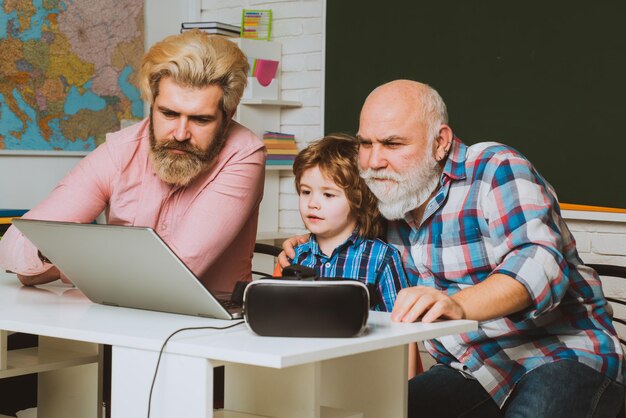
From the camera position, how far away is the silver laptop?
60.8 inches

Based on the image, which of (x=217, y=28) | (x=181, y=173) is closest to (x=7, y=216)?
(x=217, y=28)

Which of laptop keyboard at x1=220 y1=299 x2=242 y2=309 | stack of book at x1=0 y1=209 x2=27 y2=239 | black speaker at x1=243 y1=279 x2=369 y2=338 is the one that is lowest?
stack of book at x1=0 y1=209 x2=27 y2=239

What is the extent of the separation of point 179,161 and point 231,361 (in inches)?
38.3

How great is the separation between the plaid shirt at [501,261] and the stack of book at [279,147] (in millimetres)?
2855

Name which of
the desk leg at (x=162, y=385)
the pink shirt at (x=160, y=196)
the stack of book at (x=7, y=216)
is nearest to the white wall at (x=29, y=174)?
the stack of book at (x=7, y=216)

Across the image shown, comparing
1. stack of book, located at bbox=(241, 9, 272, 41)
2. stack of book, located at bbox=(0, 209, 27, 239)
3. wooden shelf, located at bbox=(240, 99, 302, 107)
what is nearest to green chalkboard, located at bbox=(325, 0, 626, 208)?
wooden shelf, located at bbox=(240, 99, 302, 107)

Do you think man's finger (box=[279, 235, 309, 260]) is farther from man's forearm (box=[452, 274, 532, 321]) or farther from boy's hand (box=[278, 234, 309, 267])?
man's forearm (box=[452, 274, 532, 321])

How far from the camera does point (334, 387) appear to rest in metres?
1.82

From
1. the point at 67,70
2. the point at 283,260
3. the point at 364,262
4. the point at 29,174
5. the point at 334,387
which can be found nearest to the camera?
the point at 334,387

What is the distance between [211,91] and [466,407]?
0.94 meters

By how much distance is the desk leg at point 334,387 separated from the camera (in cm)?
163

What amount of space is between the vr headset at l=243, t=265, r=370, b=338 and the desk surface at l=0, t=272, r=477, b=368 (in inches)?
0.7

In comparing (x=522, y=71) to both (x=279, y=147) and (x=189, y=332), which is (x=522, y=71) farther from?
(x=189, y=332)

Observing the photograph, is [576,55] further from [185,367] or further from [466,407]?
[185,367]
